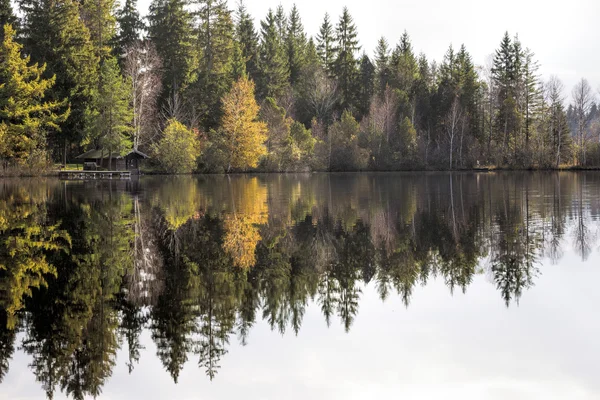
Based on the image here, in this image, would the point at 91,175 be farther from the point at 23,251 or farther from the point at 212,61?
the point at 23,251

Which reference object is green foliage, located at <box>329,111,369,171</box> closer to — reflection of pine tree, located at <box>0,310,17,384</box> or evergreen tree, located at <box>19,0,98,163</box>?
evergreen tree, located at <box>19,0,98,163</box>

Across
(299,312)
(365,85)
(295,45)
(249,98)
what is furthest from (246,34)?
(299,312)

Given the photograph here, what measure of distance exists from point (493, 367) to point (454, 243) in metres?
9.31

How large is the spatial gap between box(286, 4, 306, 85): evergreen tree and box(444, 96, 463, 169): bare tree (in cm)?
2519

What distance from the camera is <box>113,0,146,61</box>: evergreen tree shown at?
7388cm

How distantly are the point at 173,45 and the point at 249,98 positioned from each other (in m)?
11.8

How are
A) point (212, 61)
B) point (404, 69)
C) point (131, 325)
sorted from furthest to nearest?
1. point (404, 69)
2. point (212, 61)
3. point (131, 325)

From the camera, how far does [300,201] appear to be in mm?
30562

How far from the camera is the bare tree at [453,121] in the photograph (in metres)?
84.6

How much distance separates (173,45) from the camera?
72.7m

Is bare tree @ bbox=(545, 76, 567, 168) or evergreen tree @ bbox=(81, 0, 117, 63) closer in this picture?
evergreen tree @ bbox=(81, 0, 117, 63)

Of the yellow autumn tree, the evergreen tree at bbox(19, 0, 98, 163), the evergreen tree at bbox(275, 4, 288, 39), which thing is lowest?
the yellow autumn tree

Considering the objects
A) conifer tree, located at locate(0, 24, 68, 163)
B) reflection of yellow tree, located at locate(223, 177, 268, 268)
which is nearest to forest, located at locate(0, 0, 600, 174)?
conifer tree, located at locate(0, 24, 68, 163)

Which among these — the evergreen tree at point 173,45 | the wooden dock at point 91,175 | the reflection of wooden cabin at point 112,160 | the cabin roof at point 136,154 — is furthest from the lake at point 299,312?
the evergreen tree at point 173,45
